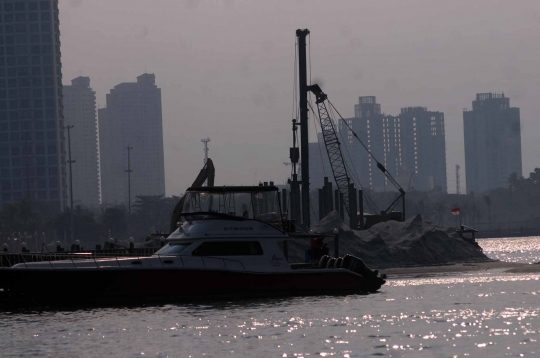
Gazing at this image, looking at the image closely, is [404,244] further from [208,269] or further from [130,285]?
[130,285]

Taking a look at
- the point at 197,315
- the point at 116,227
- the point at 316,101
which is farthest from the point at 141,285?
the point at 116,227

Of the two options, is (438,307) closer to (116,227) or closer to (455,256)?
(455,256)

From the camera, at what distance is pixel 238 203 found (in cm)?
4400

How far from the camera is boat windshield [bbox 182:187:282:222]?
140ft

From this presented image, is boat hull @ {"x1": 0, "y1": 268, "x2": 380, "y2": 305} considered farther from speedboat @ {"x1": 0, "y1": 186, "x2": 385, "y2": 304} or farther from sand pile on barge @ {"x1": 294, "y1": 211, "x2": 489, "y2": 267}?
sand pile on barge @ {"x1": 294, "y1": 211, "x2": 489, "y2": 267}

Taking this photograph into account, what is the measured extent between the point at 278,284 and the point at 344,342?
1246cm

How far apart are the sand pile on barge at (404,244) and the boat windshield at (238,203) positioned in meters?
27.9

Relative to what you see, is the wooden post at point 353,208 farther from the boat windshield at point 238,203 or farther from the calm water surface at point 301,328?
the calm water surface at point 301,328

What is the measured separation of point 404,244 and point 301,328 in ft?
152

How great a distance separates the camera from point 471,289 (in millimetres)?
44844

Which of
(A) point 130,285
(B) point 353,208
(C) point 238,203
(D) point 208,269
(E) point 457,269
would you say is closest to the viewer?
(A) point 130,285

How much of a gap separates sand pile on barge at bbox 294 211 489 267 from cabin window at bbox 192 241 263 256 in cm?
3011

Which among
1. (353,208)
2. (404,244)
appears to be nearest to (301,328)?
(404,244)

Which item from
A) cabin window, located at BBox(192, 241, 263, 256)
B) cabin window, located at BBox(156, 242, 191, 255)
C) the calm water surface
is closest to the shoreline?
the calm water surface
